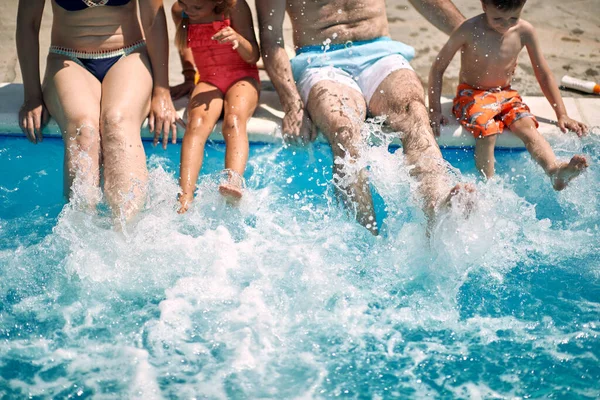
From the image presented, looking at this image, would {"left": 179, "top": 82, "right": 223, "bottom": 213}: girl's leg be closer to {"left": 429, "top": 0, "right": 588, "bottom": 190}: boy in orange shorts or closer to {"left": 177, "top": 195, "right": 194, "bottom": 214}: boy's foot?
{"left": 177, "top": 195, "right": 194, "bottom": 214}: boy's foot

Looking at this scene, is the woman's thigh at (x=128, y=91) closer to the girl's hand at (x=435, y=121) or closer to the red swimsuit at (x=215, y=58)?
the red swimsuit at (x=215, y=58)

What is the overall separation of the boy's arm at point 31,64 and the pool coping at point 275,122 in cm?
13

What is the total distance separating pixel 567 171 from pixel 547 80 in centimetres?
67

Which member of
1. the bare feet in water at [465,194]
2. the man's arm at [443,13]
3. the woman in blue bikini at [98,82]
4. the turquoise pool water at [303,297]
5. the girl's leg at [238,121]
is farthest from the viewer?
the man's arm at [443,13]

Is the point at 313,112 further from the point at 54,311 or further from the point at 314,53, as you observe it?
the point at 54,311

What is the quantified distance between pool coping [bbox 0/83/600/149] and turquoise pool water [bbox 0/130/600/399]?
31cm

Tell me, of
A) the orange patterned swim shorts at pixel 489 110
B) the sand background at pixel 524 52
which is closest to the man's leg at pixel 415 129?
the orange patterned swim shorts at pixel 489 110

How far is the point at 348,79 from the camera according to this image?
3857 millimetres

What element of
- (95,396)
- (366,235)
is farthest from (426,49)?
(95,396)

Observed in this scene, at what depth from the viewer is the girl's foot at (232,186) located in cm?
315

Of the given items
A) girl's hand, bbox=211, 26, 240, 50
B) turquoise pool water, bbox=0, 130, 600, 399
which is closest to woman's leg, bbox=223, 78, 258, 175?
turquoise pool water, bbox=0, 130, 600, 399

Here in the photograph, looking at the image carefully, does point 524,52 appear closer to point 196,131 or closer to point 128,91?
point 196,131

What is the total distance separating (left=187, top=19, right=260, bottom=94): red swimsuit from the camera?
379 centimetres

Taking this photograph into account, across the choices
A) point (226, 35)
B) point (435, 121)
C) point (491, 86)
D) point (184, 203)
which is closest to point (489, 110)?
point (491, 86)
